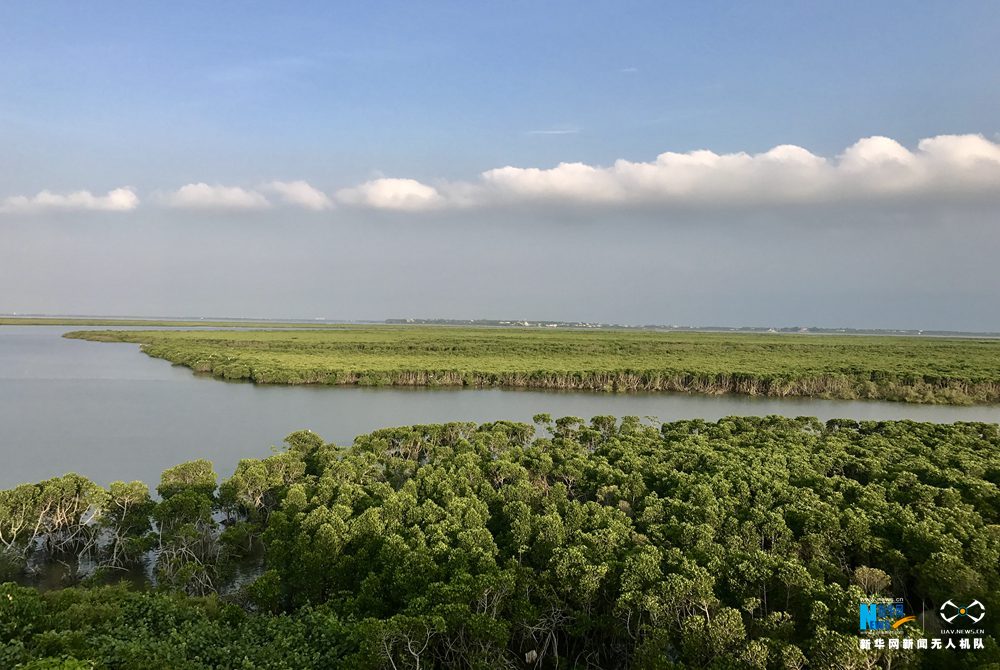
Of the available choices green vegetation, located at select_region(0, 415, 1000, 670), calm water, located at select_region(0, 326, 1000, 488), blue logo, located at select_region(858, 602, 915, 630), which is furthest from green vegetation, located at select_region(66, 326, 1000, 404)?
blue logo, located at select_region(858, 602, 915, 630)

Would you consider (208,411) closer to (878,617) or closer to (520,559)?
(520,559)

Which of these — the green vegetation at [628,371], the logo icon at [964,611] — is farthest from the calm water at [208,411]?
the logo icon at [964,611]

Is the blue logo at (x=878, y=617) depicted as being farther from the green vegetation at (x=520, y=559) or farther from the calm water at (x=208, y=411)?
the calm water at (x=208, y=411)

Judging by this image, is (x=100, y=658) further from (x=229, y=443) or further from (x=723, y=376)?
(x=723, y=376)

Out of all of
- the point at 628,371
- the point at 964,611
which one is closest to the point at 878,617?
the point at 964,611

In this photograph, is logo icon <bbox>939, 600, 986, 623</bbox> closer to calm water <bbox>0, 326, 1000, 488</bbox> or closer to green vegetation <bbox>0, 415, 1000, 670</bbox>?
green vegetation <bbox>0, 415, 1000, 670</bbox>
